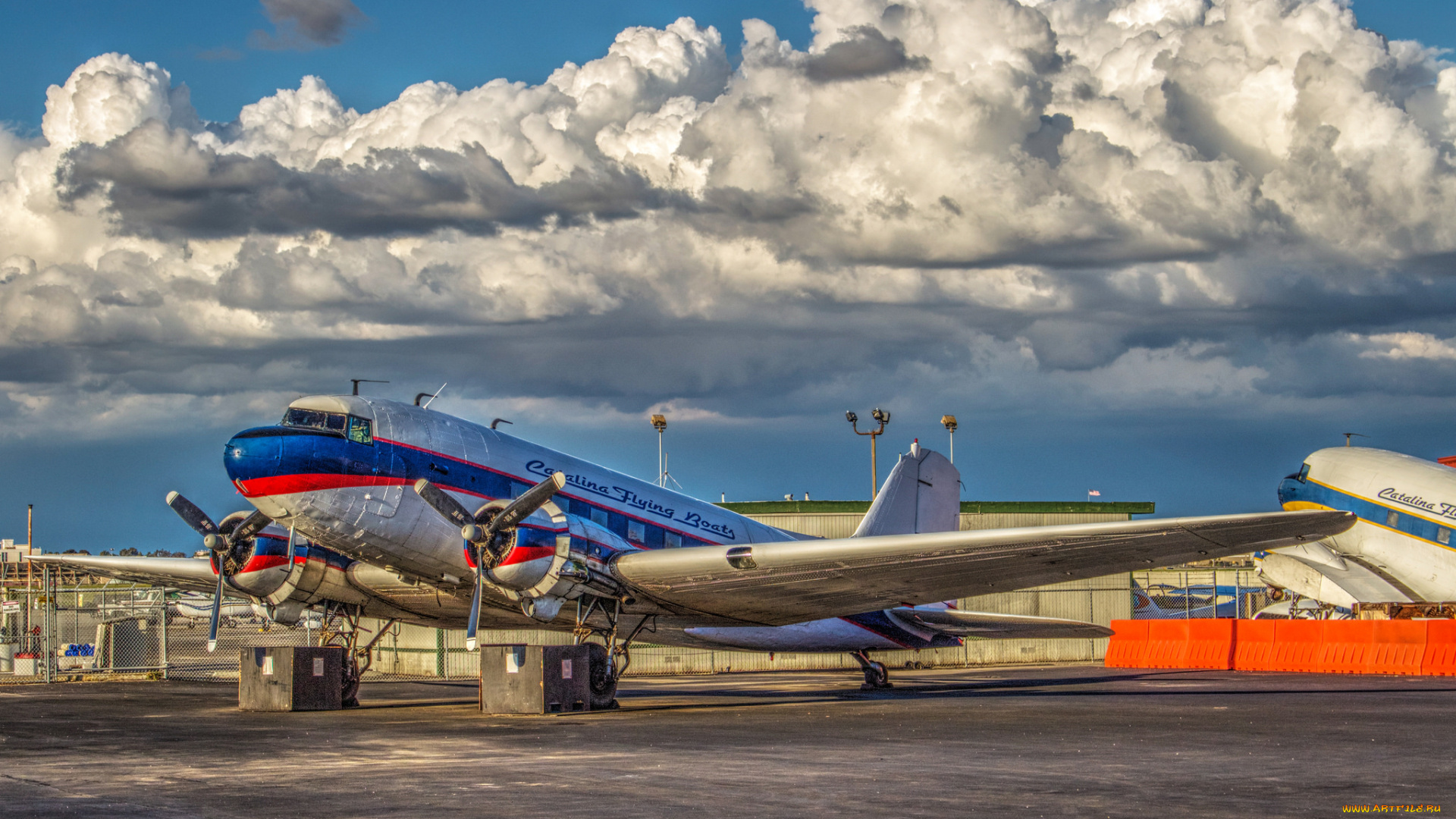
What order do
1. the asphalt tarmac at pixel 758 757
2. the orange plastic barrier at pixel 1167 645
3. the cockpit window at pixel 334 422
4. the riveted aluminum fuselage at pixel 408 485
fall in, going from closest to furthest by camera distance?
the asphalt tarmac at pixel 758 757 < the riveted aluminum fuselage at pixel 408 485 < the cockpit window at pixel 334 422 < the orange plastic barrier at pixel 1167 645

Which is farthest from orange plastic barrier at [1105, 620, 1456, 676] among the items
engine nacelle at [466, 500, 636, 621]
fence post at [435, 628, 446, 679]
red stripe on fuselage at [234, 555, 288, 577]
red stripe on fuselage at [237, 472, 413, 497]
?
red stripe on fuselage at [237, 472, 413, 497]

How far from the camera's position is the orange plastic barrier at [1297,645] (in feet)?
116

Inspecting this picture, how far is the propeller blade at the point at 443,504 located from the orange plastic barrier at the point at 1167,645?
25402 mm

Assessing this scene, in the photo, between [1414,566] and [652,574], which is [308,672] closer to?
[652,574]

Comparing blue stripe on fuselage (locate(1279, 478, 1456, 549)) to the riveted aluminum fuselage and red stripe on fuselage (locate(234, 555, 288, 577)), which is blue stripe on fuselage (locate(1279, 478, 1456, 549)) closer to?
the riveted aluminum fuselage

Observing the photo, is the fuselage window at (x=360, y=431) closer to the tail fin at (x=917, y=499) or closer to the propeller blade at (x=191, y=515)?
the propeller blade at (x=191, y=515)

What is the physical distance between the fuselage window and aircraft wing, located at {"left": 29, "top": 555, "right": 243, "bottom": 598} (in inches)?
416

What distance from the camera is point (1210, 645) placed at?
3778cm

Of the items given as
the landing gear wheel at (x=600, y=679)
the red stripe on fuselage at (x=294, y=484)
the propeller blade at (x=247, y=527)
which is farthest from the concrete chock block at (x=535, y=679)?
the propeller blade at (x=247, y=527)

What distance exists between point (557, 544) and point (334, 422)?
4204 mm

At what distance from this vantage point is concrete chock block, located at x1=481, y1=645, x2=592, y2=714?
21375 millimetres

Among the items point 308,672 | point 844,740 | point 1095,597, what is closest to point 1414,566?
point 1095,597

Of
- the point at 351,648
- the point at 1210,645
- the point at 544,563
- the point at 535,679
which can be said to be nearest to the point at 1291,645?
the point at 1210,645

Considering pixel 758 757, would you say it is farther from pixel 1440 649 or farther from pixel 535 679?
pixel 1440 649
